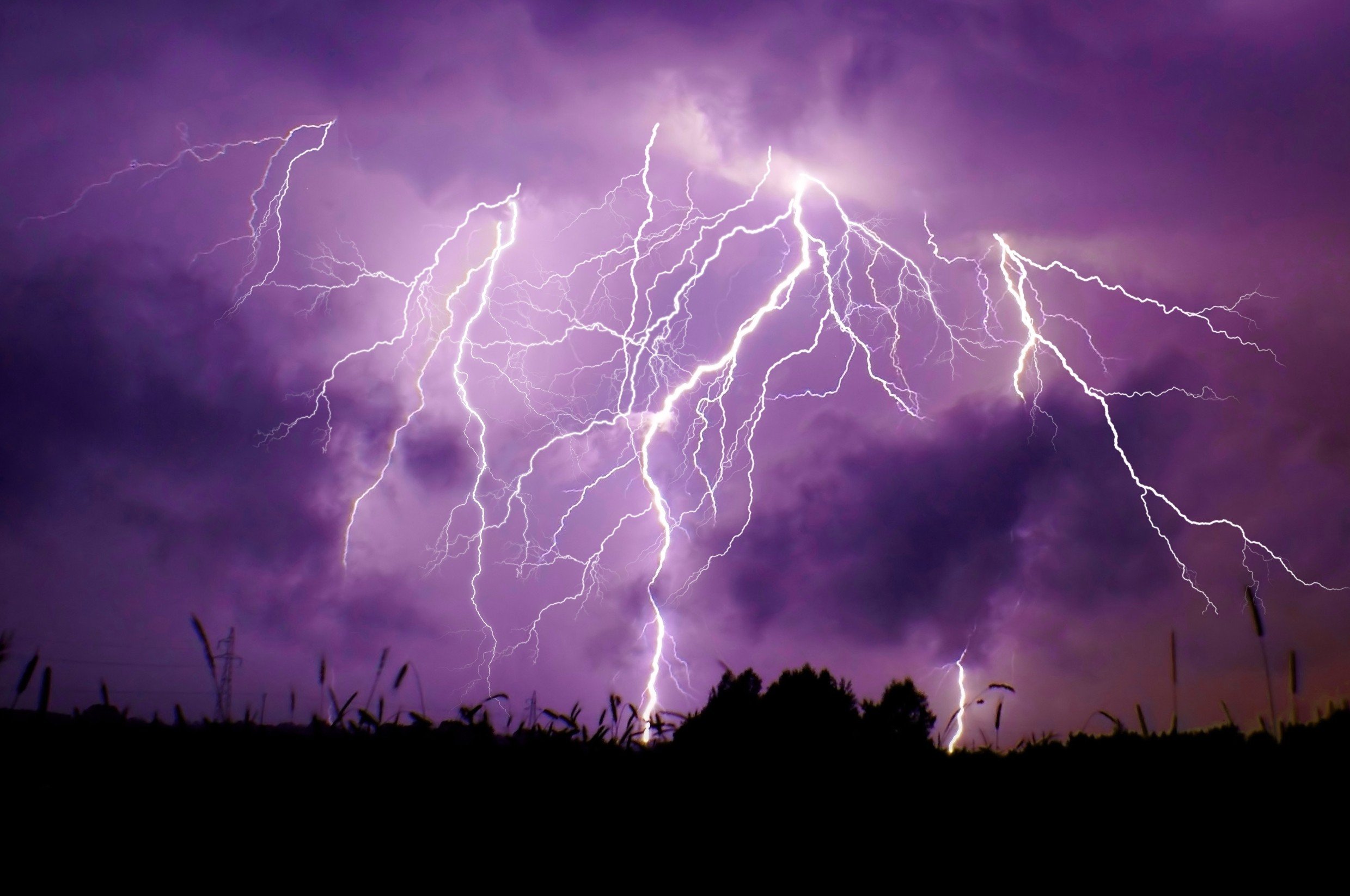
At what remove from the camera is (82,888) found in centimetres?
141

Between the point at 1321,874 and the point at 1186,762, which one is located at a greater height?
the point at 1186,762

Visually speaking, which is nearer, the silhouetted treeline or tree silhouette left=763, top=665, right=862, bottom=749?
the silhouetted treeline

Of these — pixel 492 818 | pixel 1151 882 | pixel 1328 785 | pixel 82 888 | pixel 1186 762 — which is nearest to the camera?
pixel 82 888

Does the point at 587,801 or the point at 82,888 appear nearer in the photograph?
the point at 82,888

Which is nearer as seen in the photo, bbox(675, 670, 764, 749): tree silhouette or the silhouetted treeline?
the silhouetted treeline

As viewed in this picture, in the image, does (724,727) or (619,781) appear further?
(724,727)

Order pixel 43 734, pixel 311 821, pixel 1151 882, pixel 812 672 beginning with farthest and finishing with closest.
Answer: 1. pixel 812 672
2. pixel 43 734
3. pixel 1151 882
4. pixel 311 821

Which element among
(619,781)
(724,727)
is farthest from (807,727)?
(619,781)

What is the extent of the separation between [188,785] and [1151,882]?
8.24 feet

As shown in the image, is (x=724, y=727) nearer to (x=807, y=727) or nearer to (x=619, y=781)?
(x=807, y=727)

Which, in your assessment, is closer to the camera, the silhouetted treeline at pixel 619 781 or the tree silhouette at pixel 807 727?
the silhouetted treeline at pixel 619 781

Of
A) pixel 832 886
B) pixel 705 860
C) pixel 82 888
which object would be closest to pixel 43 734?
pixel 82 888

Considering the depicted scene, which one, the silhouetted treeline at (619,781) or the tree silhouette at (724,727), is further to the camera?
the tree silhouette at (724,727)

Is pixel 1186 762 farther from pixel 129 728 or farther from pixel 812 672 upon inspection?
pixel 812 672
